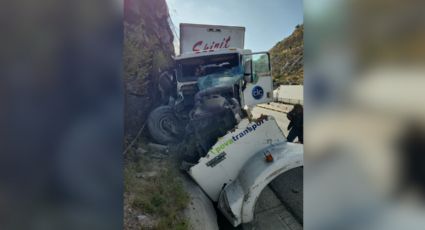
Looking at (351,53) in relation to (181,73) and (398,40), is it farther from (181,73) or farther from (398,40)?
(181,73)

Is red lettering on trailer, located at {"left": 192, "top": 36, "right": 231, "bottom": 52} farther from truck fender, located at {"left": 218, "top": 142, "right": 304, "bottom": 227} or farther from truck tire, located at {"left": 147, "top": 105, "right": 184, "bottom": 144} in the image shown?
truck fender, located at {"left": 218, "top": 142, "right": 304, "bottom": 227}

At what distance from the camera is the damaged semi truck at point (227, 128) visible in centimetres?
308

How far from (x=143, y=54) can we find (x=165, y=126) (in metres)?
1.53

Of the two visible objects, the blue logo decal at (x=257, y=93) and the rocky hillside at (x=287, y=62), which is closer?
the blue logo decal at (x=257, y=93)

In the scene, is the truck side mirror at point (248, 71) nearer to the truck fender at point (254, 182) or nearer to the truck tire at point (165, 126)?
the truck tire at point (165, 126)

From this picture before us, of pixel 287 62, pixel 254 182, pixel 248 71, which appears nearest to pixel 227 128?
pixel 254 182

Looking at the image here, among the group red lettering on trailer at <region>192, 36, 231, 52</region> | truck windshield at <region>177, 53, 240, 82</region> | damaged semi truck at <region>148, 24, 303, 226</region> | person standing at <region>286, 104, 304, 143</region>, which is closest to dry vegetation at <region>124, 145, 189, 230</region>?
damaged semi truck at <region>148, 24, 303, 226</region>

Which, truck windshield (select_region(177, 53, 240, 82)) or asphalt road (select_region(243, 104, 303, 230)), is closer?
asphalt road (select_region(243, 104, 303, 230))

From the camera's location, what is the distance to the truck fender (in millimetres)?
3000

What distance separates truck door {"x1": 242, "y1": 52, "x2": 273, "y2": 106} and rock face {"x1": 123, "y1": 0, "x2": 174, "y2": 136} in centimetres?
200

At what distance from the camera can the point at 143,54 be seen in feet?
19.5

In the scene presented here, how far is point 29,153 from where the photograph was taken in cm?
86

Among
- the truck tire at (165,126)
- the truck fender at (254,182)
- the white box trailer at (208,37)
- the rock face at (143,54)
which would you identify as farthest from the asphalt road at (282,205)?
the white box trailer at (208,37)

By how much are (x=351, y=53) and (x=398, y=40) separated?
14 cm
